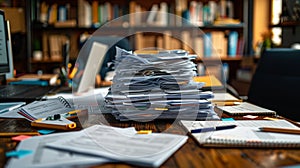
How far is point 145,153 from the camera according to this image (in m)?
0.71

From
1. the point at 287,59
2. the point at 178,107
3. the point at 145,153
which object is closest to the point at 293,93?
the point at 287,59

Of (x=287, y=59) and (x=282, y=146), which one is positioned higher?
(x=287, y=59)

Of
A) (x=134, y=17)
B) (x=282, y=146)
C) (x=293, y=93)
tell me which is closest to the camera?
(x=282, y=146)

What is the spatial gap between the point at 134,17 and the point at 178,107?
3263mm

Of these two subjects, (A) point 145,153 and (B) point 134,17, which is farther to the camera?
(B) point 134,17

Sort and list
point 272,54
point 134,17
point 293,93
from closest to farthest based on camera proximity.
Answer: point 293,93 → point 272,54 → point 134,17

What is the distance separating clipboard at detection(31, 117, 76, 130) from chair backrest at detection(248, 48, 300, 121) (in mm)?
1082

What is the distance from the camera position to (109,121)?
1.10 metres

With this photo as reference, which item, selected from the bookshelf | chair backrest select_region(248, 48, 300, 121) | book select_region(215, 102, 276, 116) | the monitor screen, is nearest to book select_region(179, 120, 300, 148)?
book select_region(215, 102, 276, 116)

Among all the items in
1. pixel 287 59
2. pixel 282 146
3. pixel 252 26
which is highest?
pixel 252 26

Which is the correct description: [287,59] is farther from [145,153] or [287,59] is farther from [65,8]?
[65,8]

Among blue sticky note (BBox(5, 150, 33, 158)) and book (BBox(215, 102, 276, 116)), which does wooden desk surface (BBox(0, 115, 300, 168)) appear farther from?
book (BBox(215, 102, 276, 116))

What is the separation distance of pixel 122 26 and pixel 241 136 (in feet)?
11.6

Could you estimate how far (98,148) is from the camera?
74 centimetres
